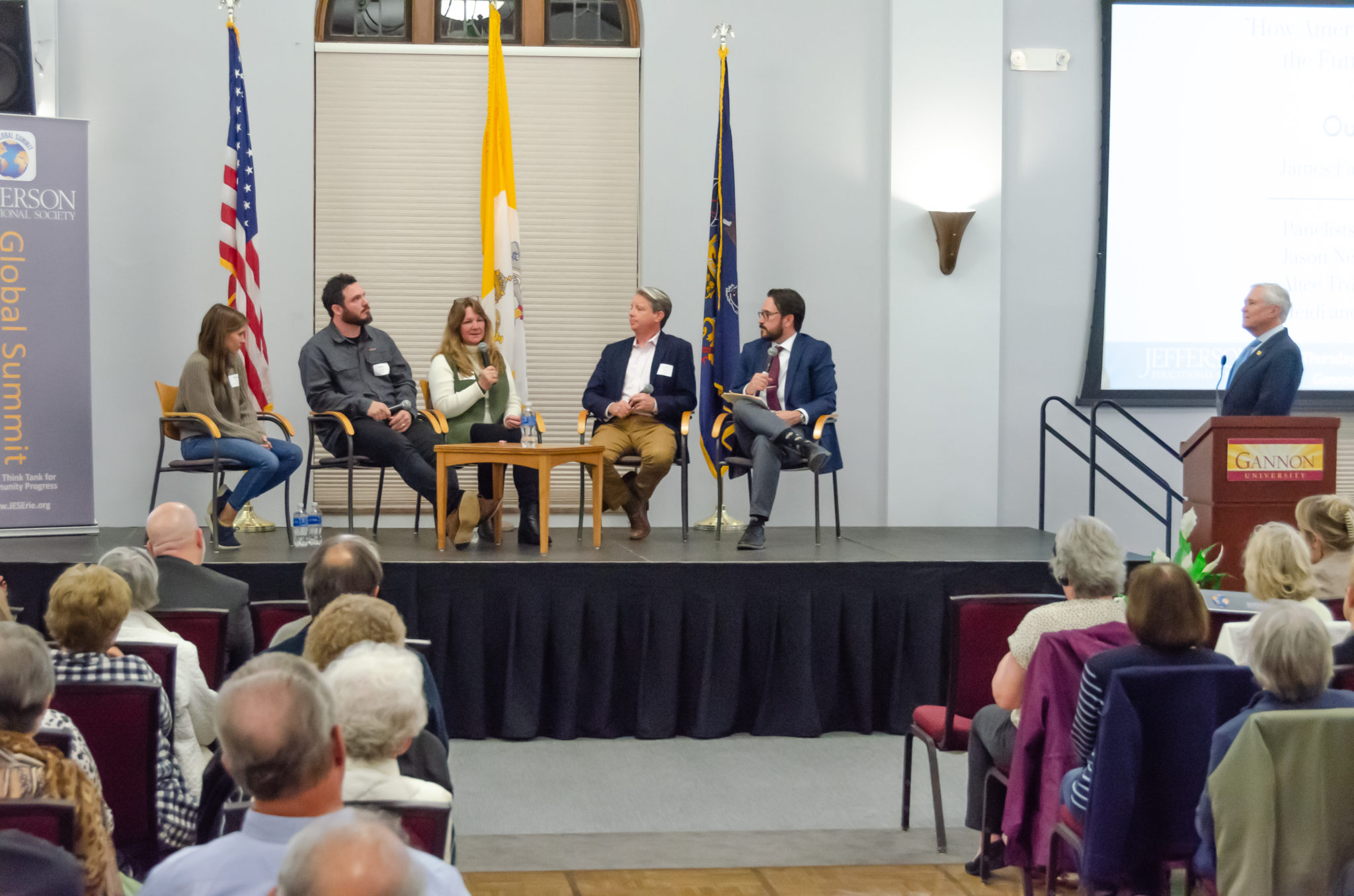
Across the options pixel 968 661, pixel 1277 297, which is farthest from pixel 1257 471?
pixel 968 661

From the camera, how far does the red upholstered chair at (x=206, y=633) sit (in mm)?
2732

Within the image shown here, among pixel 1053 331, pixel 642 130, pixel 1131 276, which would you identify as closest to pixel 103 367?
pixel 642 130

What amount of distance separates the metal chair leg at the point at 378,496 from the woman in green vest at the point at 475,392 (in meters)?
0.46

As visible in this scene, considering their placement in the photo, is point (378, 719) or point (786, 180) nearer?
point (378, 719)

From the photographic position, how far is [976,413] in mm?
6391

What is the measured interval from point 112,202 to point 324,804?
5.61 meters

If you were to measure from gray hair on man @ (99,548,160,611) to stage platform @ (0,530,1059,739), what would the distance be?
1491mm

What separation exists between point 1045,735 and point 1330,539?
122cm

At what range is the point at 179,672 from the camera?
2408 mm

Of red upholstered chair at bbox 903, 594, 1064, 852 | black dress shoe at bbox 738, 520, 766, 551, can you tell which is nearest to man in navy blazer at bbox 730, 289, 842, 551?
black dress shoe at bbox 738, 520, 766, 551

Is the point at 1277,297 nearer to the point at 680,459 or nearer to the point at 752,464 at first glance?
the point at 752,464

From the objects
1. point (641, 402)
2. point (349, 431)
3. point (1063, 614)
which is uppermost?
point (641, 402)

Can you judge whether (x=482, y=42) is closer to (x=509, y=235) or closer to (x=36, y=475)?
(x=509, y=235)

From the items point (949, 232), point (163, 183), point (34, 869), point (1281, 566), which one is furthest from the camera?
point (949, 232)
